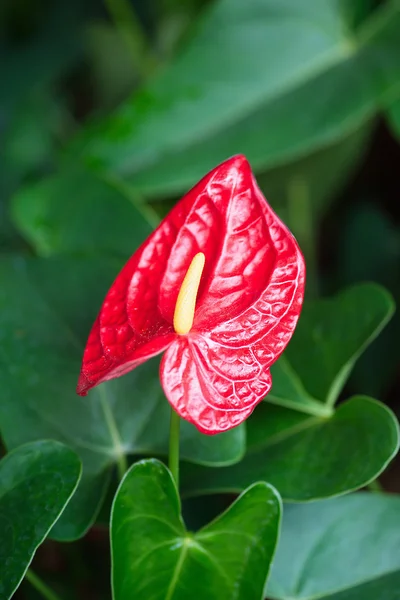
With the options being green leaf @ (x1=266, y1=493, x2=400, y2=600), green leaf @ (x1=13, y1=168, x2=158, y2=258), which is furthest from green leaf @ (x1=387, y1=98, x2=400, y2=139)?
green leaf @ (x1=266, y1=493, x2=400, y2=600)

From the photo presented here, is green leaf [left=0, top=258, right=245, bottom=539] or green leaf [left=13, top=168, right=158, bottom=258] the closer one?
green leaf [left=0, top=258, right=245, bottom=539]

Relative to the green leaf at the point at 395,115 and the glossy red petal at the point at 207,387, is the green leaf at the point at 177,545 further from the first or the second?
the green leaf at the point at 395,115

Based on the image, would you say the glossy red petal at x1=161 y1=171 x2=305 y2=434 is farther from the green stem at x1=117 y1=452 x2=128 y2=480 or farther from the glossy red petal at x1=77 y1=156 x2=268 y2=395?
the green stem at x1=117 y1=452 x2=128 y2=480

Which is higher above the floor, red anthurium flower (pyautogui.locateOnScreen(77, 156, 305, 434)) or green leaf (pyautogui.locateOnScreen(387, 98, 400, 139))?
red anthurium flower (pyautogui.locateOnScreen(77, 156, 305, 434))

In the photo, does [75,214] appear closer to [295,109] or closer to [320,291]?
[295,109]

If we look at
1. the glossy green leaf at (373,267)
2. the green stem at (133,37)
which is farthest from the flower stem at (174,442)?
the green stem at (133,37)

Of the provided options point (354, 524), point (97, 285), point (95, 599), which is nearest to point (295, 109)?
point (97, 285)
